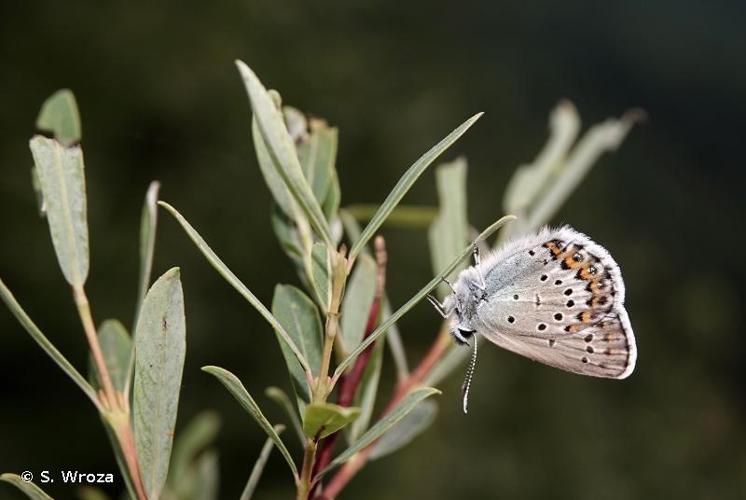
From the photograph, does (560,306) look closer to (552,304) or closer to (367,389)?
(552,304)

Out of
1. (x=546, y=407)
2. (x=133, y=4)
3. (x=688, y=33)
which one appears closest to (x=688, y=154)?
(x=688, y=33)

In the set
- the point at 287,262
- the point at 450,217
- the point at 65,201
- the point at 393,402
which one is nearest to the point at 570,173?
the point at 450,217

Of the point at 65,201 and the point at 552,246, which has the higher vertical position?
the point at 65,201

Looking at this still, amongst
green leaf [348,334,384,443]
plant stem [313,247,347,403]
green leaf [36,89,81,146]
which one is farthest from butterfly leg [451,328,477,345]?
green leaf [36,89,81,146]

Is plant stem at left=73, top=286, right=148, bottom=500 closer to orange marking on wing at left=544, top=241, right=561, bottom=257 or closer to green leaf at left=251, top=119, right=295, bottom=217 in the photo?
green leaf at left=251, top=119, right=295, bottom=217

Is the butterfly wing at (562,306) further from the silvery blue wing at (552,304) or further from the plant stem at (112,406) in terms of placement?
the plant stem at (112,406)

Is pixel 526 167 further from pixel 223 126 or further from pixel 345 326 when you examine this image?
pixel 223 126
